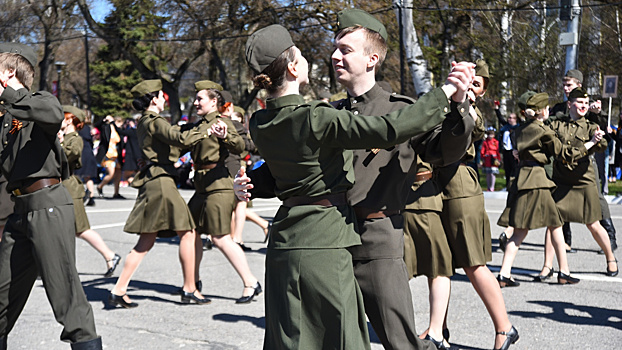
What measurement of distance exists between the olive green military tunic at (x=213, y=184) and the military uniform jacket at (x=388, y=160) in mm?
3436

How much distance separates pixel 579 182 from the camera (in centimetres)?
814

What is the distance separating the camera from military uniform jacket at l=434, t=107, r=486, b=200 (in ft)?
17.8

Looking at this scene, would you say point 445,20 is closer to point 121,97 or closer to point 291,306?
point 291,306

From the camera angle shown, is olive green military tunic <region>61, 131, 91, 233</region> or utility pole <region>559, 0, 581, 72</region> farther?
utility pole <region>559, 0, 581, 72</region>

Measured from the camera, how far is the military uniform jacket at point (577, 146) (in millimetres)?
7922

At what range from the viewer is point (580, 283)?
7.70 meters

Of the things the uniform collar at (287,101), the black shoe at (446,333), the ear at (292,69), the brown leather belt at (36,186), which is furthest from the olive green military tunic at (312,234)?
the black shoe at (446,333)

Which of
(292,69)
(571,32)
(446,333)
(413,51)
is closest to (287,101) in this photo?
(292,69)

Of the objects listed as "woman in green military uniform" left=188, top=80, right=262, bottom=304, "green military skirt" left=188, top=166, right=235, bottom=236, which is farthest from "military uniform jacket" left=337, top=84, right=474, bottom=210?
"green military skirt" left=188, top=166, right=235, bottom=236

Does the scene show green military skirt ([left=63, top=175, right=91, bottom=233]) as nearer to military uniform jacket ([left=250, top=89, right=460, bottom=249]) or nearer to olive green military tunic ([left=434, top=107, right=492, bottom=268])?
olive green military tunic ([left=434, top=107, right=492, bottom=268])

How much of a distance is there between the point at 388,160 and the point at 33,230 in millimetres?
2199

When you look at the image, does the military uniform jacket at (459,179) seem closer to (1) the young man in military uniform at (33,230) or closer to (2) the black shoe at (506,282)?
(2) the black shoe at (506,282)

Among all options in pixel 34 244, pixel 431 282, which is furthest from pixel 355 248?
pixel 34 244

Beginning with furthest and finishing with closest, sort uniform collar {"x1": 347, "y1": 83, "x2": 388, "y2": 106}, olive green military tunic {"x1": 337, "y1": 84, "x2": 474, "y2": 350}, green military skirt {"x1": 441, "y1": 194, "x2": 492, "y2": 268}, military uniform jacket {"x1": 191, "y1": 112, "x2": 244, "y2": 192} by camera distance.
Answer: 1. military uniform jacket {"x1": 191, "y1": 112, "x2": 244, "y2": 192}
2. green military skirt {"x1": 441, "y1": 194, "x2": 492, "y2": 268}
3. uniform collar {"x1": 347, "y1": 83, "x2": 388, "y2": 106}
4. olive green military tunic {"x1": 337, "y1": 84, "x2": 474, "y2": 350}
